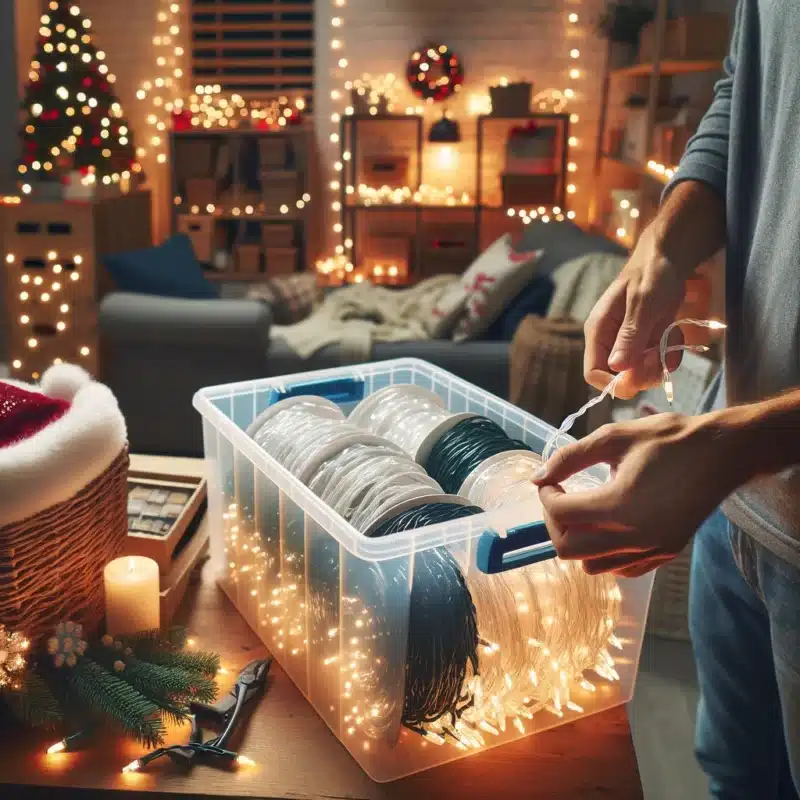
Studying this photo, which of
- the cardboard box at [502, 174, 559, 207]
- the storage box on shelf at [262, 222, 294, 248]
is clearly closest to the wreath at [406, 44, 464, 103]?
the cardboard box at [502, 174, 559, 207]

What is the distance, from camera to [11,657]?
2.99 feet

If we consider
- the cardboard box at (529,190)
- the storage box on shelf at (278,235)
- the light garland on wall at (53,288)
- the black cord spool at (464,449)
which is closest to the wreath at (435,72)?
the cardboard box at (529,190)

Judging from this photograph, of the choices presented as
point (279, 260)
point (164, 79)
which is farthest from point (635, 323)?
point (164, 79)

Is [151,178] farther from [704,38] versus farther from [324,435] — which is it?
[324,435]

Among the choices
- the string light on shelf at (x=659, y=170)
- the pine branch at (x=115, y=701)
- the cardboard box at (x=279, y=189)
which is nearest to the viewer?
the pine branch at (x=115, y=701)

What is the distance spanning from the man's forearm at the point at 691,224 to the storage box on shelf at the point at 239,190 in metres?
4.80

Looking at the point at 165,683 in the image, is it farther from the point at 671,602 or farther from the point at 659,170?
the point at 659,170

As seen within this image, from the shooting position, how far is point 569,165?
231 inches

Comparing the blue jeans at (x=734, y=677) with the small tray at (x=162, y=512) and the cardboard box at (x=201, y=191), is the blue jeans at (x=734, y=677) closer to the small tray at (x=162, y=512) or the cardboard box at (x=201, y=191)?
the small tray at (x=162, y=512)

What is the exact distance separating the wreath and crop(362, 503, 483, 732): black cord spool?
17.0 ft

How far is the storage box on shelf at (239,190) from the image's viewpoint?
220 inches

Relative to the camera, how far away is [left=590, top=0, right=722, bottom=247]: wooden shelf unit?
3.87 meters

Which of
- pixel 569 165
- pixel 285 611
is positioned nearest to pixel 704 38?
pixel 569 165

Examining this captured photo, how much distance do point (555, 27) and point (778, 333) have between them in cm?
536
